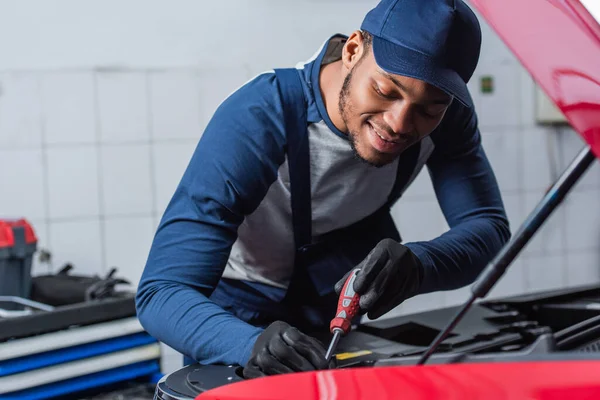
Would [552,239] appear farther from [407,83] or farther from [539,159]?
[407,83]

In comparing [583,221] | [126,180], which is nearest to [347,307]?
[126,180]

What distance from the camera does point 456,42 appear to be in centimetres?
93

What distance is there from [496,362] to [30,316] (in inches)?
48.2

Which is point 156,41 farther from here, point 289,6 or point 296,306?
point 296,306

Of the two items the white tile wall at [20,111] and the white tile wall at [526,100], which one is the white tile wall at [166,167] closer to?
the white tile wall at [20,111]

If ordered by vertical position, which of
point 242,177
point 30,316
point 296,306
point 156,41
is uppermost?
point 156,41

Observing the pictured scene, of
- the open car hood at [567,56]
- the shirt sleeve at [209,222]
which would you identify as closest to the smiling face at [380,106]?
the shirt sleeve at [209,222]

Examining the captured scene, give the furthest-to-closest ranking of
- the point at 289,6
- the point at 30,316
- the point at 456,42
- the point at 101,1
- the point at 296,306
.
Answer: the point at 289,6, the point at 101,1, the point at 30,316, the point at 296,306, the point at 456,42

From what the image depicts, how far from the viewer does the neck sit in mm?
1097

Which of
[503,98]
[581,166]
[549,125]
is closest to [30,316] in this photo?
[581,166]

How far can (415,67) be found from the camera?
0.91 meters

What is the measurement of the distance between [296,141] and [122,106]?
123cm

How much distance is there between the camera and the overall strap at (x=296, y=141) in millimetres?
1074

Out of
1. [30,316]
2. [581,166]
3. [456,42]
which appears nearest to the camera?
[581,166]
